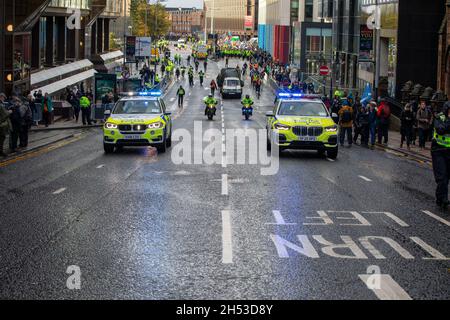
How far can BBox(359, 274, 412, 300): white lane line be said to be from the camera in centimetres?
853

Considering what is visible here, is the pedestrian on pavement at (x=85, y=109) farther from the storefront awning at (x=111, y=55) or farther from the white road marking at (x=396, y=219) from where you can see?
the storefront awning at (x=111, y=55)

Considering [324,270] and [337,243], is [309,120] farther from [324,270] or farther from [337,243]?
[324,270]

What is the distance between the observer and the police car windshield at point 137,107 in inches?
1043

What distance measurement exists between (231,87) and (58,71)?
2011 cm

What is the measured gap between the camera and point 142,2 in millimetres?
161000

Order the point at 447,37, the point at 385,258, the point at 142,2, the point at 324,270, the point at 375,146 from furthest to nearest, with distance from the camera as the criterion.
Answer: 1. the point at 142,2
2. the point at 447,37
3. the point at 375,146
4. the point at 385,258
5. the point at 324,270

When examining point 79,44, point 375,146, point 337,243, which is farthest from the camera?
point 79,44

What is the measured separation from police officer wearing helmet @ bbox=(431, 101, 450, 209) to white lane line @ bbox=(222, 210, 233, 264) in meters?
3.92

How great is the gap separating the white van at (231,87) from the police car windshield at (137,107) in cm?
4840

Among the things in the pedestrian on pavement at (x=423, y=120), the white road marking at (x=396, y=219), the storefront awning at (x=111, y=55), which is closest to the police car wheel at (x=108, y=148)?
the pedestrian on pavement at (x=423, y=120)

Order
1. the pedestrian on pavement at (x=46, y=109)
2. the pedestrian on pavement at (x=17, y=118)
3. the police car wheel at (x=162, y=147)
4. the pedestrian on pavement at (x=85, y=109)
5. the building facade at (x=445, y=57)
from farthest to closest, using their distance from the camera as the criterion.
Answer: the building facade at (x=445, y=57)
the pedestrian on pavement at (x=85, y=109)
the pedestrian on pavement at (x=46, y=109)
the pedestrian on pavement at (x=17, y=118)
the police car wheel at (x=162, y=147)
